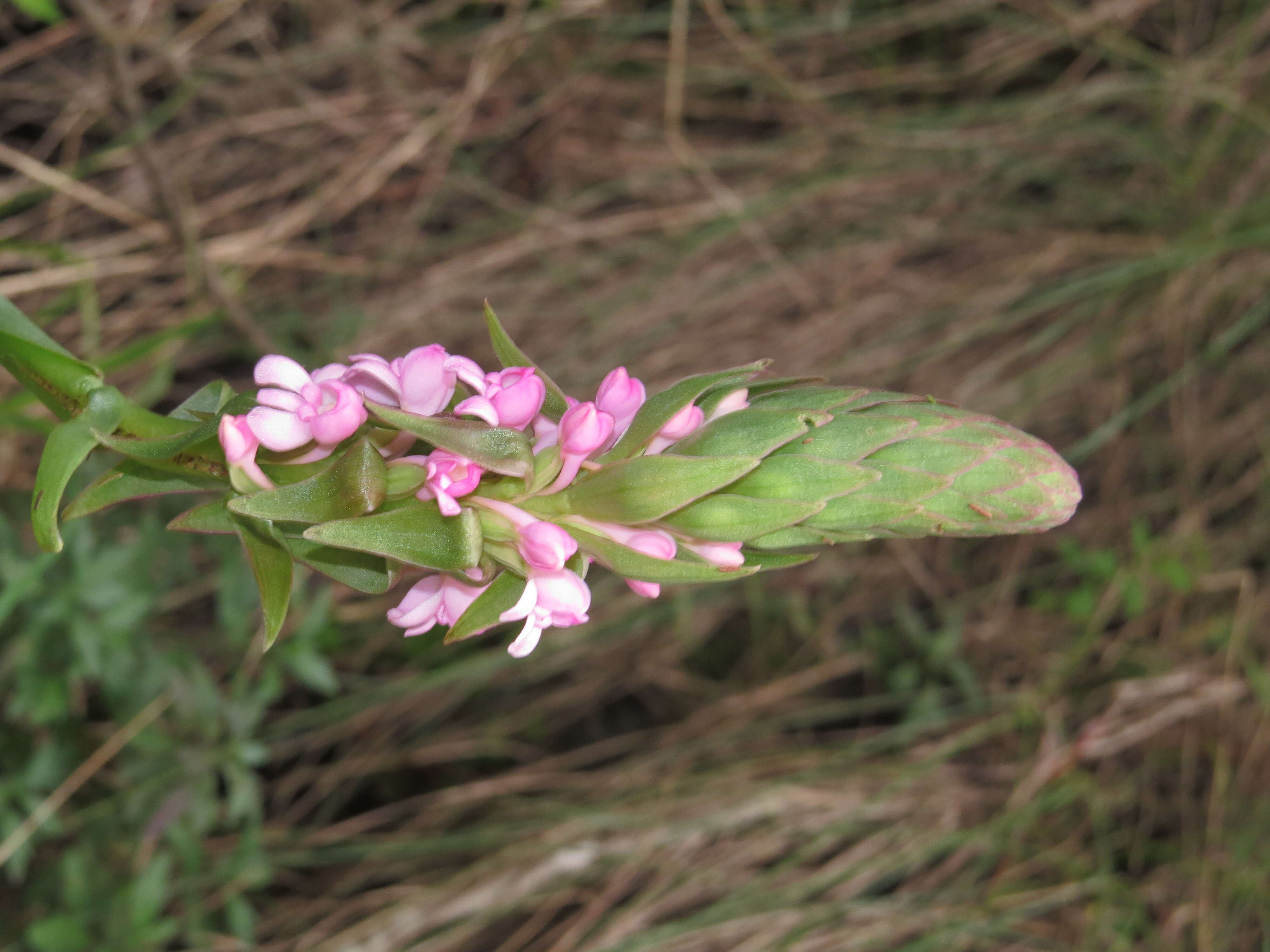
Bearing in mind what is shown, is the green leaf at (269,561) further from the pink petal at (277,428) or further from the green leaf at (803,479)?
the green leaf at (803,479)

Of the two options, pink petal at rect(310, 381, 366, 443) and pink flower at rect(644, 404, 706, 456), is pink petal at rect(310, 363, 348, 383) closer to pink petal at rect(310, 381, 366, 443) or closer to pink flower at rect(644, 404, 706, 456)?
pink petal at rect(310, 381, 366, 443)

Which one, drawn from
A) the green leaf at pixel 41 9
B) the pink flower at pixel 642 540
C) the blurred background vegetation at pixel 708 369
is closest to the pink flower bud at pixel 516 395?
the pink flower at pixel 642 540

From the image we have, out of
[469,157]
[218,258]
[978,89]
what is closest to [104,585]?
[218,258]

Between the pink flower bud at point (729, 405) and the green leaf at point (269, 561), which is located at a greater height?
the pink flower bud at point (729, 405)

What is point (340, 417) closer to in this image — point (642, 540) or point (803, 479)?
point (642, 540)

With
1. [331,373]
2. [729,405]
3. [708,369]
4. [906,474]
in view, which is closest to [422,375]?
[331,373]

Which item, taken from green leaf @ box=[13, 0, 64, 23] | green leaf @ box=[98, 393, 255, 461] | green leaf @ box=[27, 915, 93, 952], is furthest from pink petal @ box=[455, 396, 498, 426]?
green leaf @ box=[27, 915, 93, 952]

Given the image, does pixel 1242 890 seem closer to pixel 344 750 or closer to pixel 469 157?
pixel 344 750
